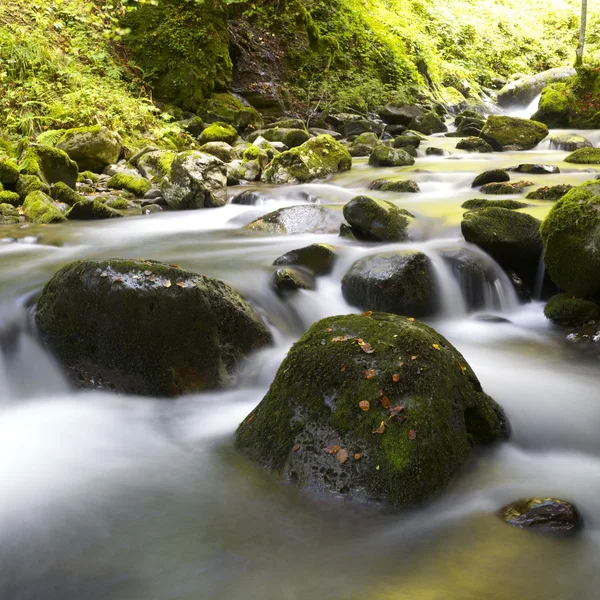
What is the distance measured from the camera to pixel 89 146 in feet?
37.7

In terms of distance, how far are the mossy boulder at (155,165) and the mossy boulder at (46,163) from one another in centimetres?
160

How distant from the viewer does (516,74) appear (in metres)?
31.3

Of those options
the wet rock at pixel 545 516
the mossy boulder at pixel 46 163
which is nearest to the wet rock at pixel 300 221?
the mossy boulder at pixel 46 163

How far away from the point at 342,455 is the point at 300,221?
5.62 metres

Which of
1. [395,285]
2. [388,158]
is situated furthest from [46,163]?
[395,285]

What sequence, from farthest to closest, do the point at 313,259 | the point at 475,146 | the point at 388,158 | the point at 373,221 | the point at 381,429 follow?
the point at 475,146, the point at 388,158, the point at 373,221, the point at 313,259, the point at 381,429

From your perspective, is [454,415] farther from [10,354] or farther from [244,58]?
[244,58]

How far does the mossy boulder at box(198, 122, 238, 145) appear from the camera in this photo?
14.2 meters

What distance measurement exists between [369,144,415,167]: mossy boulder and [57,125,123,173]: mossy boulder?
18.3ft

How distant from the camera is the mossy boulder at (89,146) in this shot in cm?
1146

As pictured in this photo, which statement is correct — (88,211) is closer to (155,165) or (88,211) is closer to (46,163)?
(46,163)

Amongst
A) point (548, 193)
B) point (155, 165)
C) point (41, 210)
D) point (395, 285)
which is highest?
point (155, 165)

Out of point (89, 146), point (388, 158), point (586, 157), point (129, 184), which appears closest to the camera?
point (129, 184)

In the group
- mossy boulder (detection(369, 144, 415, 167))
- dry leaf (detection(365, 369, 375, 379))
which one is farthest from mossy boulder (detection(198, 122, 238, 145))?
dry leaf (detection(365, 369, 375, 379))
